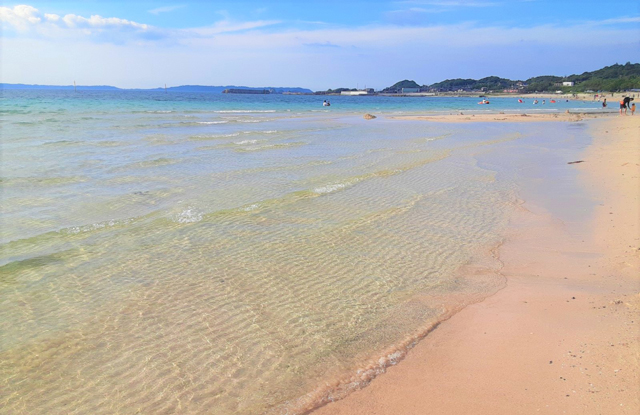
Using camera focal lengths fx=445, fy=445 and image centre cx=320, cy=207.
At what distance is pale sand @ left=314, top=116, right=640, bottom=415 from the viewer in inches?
139

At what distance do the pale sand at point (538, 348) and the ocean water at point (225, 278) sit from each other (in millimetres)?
290

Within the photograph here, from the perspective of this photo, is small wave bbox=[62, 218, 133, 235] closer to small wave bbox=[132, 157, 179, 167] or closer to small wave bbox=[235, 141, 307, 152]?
small wave bbox=[132, 157, 179, 167]

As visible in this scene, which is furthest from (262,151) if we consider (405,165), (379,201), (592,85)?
(592,85)

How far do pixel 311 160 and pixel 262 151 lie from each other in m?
3.06

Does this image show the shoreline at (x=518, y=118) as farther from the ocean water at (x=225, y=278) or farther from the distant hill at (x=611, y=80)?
the distant hill at (x=611, y=80)

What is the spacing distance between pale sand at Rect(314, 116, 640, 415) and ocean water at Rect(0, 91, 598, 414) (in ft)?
0.95

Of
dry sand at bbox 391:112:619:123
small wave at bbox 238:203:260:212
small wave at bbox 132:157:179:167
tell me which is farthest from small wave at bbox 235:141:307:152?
dry sand at bbox 391:112:619:123

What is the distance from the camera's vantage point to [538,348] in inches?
169

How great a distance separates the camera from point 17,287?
5824 millimetres

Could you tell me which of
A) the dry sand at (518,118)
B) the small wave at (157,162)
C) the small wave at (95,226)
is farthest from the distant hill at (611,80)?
the small wave at (95,226)

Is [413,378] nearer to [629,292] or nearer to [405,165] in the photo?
[629,292]

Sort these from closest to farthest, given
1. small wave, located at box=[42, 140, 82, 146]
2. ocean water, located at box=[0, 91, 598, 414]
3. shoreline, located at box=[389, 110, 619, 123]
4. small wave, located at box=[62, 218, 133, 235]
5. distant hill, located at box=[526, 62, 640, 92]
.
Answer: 1. ocean water, located at box=[0, 91, 598, 414]
2. small wave, located at box=[62, 218, 133, 235]
3. small wave, located at box=[42, 140, 82, 146]
4. shoreline, located at box=[389, 110, 619, 123]
5. distant hill, located at box=[526, 62, 640, 92]

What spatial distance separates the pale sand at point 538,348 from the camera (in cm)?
354

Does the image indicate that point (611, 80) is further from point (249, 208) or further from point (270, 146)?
point (249, 208)
